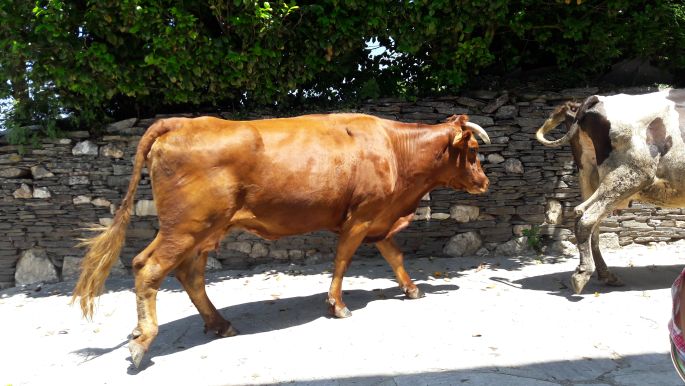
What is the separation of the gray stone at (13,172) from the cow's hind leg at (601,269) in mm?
6815

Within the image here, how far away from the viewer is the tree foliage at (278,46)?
5703 mm

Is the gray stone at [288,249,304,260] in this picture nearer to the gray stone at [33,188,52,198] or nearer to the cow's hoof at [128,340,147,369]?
the cow's hoof at [128,340,147,369]

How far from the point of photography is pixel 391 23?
6.26m

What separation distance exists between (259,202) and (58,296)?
11.6ft

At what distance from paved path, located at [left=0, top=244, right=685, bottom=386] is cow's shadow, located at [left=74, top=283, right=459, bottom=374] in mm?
18

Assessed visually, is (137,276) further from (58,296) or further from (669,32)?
(669,32)

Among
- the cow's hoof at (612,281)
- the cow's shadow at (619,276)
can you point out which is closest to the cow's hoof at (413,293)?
the cow's shadow at (619,276)

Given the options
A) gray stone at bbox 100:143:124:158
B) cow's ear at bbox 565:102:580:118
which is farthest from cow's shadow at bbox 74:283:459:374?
gray stone at bbox 100:143:124:158

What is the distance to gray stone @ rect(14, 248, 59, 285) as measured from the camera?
6.58 meters

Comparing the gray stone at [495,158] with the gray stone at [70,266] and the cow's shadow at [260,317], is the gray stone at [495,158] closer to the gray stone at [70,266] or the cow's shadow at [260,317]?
the cow's shadow at [260,317]

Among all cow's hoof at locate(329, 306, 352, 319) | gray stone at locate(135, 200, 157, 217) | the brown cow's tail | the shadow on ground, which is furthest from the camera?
gray stone at locate(135, 200, 157, 217)

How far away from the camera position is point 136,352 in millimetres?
3566

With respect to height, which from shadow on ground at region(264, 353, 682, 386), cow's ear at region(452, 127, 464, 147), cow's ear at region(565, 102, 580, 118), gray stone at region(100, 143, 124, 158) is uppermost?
cow's ear at region(565, 102, 580, 118)

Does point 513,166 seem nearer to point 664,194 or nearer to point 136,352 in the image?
point 664,194
